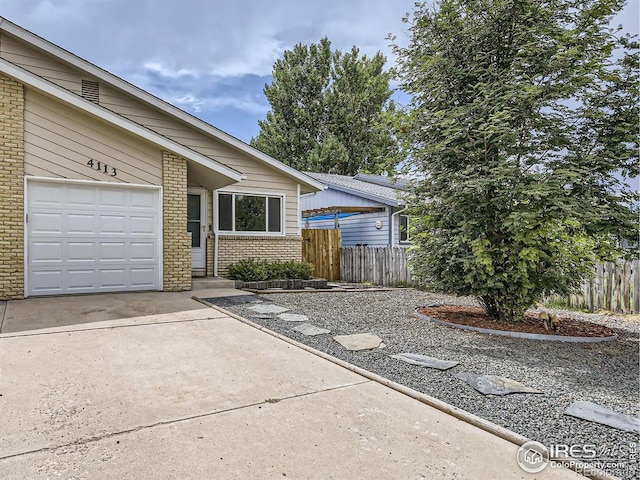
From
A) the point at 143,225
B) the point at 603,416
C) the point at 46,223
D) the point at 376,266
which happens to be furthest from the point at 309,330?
the point at 376,266

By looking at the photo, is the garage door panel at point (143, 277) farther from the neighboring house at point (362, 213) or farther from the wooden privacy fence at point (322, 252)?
the neighboring house at point (362, 213)

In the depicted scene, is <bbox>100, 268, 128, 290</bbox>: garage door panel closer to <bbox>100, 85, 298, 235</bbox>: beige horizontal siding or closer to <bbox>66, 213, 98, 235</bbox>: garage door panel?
<bbox>66, 213, 98, 235</bbox>: garage door panel

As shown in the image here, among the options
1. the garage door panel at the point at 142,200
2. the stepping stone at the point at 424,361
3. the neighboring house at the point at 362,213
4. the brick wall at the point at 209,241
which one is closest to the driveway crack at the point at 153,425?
the stepping stone at the point at 424,361

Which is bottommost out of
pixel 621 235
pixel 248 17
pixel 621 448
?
pixel 621 448

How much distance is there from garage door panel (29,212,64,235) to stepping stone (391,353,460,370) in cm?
660

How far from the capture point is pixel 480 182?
5.20 meters

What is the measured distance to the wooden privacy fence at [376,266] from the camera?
40.1ft

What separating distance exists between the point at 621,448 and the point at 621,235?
3762 millimetres

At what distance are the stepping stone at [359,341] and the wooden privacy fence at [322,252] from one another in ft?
27.6

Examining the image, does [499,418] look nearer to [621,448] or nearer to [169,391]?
[621,448]

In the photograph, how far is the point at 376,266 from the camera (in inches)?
509

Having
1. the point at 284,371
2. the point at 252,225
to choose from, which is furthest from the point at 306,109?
the point at 284,371

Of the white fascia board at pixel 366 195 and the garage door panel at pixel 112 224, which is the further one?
the white fascia board at pixel 366 195

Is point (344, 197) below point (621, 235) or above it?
above
